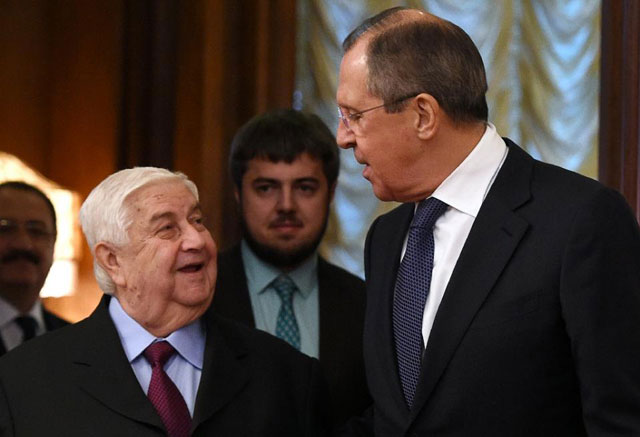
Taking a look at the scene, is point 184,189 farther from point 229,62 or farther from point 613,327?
point 229,62

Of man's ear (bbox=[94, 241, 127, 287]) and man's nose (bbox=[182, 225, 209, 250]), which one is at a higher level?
man's nose (bbox=[182, 225, 209, 250])

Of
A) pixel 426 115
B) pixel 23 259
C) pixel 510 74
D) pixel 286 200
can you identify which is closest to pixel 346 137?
pixel 426 115

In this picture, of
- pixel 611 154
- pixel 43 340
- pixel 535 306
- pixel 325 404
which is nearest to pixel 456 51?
pixel 535 306

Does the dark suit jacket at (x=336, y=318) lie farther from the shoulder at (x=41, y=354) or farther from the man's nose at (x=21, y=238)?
the shoulder at (x=41, y=354)

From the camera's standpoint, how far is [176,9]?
14.9ft

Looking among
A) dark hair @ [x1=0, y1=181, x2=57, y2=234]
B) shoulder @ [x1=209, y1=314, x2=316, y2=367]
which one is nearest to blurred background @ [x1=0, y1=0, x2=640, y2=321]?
dark hair @ [x1=0, y1=181, x2=57, y2=234]

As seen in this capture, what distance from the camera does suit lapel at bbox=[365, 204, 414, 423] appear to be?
2.28 m

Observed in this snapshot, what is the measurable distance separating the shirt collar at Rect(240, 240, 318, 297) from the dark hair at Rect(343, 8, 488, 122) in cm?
118

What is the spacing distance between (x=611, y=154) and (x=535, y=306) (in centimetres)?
222

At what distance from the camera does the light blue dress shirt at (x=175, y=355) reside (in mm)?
2545

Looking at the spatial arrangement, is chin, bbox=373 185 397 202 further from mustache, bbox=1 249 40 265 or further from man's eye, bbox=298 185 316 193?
mustache, bbox=1 249 40 265

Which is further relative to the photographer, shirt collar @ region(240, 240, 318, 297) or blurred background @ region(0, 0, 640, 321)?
blurred background @ region(0, 0, 640, 321)

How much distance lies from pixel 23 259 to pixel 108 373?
112 centimetres

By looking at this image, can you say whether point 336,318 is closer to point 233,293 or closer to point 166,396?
point 233,293
